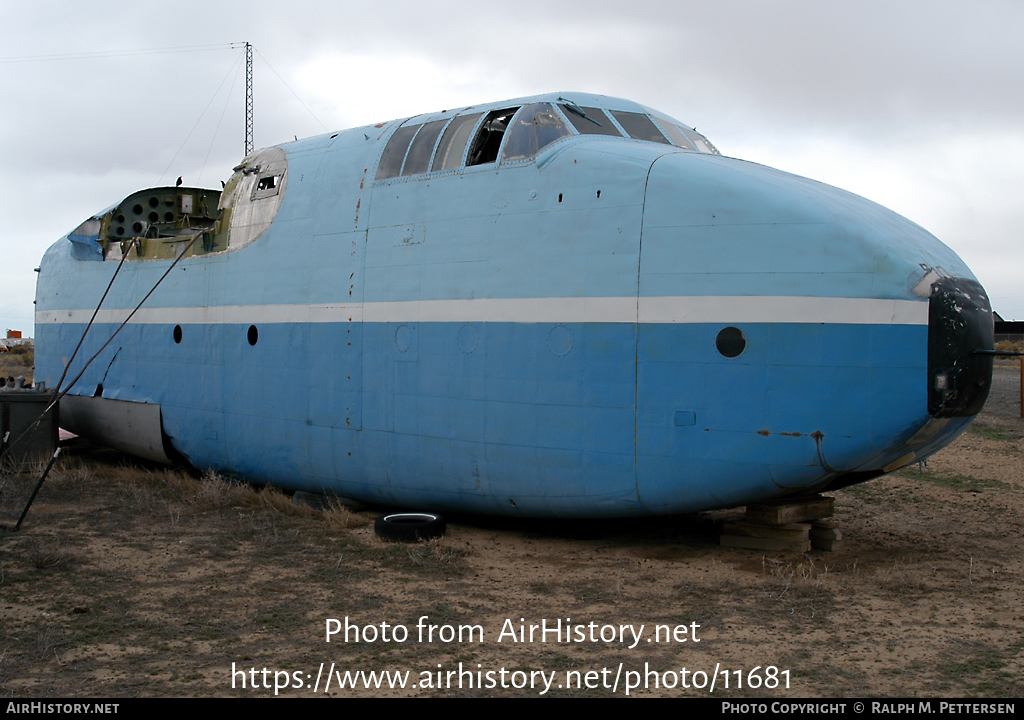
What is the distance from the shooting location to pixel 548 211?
27.3ft

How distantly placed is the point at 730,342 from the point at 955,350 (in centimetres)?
183

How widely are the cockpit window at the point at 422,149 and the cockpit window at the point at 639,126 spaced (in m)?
2.05

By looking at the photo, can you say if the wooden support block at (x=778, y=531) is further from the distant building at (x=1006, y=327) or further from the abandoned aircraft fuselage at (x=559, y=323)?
the distant building at (x=1006, y=327)

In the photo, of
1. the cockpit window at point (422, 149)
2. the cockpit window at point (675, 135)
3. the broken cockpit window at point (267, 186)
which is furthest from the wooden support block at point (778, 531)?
the broken cockpit window at point (267, 186)

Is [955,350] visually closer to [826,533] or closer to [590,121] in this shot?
[826,533]

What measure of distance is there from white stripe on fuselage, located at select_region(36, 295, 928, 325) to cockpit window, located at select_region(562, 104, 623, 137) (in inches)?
78.7

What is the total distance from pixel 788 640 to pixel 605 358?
9.91 feet

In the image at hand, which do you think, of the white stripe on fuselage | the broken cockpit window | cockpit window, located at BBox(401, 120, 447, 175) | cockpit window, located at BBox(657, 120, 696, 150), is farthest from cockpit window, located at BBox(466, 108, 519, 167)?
the broken cockpit window

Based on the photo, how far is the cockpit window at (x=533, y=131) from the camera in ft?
28.2

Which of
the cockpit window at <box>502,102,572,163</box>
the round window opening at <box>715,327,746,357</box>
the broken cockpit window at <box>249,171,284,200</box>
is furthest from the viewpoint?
the broken cockpit window at <box>249,171,284,200</box>

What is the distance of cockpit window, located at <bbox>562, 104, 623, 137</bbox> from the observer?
8766 millimetres

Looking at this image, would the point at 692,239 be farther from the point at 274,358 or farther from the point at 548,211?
the point at 274,358

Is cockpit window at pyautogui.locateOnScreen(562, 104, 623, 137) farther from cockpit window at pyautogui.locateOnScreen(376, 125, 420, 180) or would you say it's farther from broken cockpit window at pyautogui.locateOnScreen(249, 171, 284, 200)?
broken cockpit window at pyautogui.locateOnScreen(249, 171, 284, 200)
